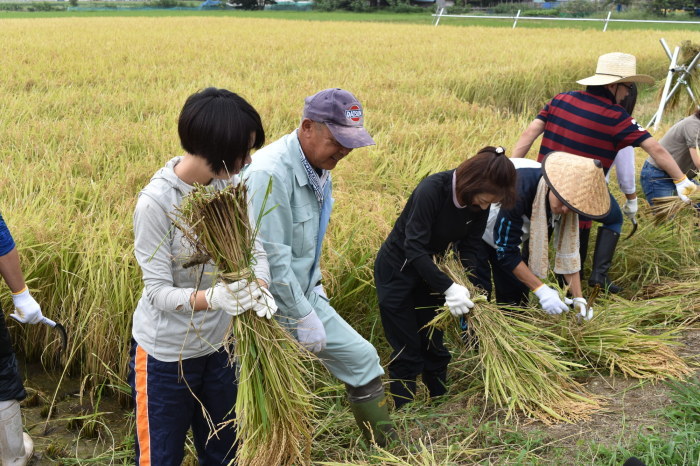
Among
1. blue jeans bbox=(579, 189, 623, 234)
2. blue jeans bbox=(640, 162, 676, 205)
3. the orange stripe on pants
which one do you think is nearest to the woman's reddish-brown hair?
the orange stripe on pants

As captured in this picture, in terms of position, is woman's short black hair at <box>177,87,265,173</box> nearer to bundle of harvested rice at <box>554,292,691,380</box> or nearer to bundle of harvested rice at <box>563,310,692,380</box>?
bundle of harvested rice at <box>554,292,691,380</box>

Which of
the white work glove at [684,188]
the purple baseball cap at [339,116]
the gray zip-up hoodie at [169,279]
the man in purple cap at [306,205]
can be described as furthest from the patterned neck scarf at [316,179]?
the white work glove at [684,188]

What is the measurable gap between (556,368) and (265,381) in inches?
48.9

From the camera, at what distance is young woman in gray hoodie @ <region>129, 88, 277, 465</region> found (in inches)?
60.3

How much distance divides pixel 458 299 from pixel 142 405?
1.11 m

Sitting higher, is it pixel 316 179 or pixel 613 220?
pixel 316 179

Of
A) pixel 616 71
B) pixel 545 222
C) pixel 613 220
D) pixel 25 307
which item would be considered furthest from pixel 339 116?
pixel 616 71

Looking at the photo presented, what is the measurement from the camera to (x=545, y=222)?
2744 mm

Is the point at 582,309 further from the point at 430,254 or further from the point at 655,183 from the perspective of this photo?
the point at 655,183

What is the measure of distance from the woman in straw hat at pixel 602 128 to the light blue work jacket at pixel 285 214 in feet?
5.96

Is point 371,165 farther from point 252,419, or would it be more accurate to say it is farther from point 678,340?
point 252,419

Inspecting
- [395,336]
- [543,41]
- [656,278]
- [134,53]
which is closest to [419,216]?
[395,336]

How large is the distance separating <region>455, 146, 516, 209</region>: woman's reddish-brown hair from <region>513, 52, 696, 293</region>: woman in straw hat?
3.93 ft

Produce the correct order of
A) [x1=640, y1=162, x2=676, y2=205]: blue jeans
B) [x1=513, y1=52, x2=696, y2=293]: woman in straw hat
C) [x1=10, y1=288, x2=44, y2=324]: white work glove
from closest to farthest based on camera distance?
[x1=10, y1=288, x2=44, y2=324]: white work glove, [x1=513, y1=52, x2=696, y2=293]: woman in straw hat, [x1=640, y1=162, x2=676, y2=205]: blue jeans
